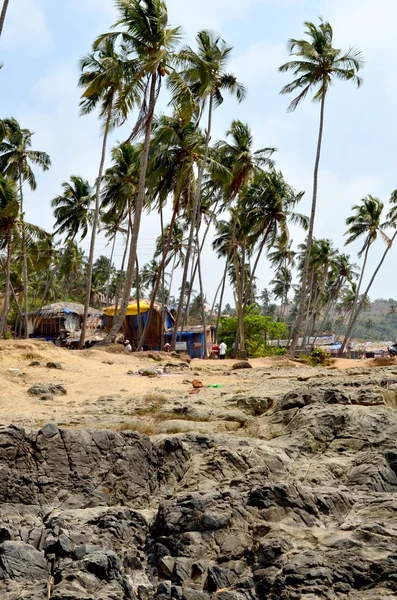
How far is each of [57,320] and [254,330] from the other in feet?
48.8

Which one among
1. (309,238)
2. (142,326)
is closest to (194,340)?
(142,326)

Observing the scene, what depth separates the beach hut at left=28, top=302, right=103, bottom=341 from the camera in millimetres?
44688

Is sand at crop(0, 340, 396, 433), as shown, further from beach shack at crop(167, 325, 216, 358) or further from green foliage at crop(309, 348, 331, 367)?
beach shack at crop(167, 325, 216, 358)

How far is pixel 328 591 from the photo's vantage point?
18.0 feet

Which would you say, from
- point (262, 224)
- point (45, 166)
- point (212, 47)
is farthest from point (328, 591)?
point (45, 166)

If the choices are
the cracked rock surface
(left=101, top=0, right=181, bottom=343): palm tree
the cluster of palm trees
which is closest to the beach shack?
the cluster of palm trees

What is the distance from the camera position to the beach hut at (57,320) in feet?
147

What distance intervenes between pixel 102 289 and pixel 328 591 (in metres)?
70.1

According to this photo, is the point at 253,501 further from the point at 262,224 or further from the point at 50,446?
the point at 262,224

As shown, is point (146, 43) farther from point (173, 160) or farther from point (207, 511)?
point (207, 511)

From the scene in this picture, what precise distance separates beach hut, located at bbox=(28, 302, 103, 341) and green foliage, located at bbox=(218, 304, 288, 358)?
10051 millimetres

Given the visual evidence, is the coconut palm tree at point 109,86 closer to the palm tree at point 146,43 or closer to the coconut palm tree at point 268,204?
the palm tree at point 146,43

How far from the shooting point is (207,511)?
6.86m

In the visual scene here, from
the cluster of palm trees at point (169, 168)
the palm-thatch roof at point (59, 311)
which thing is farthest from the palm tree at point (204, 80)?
the palm-thatch roof at point (59, 311)
